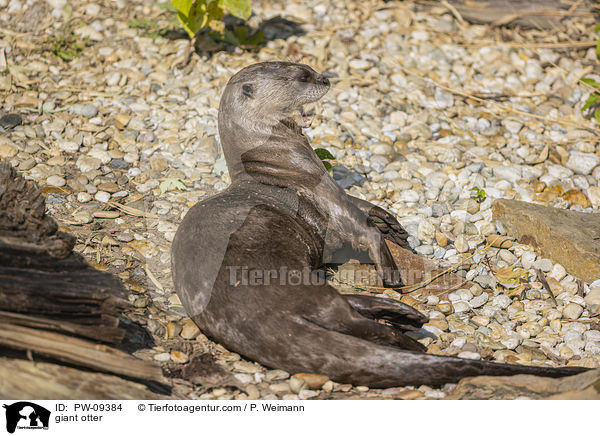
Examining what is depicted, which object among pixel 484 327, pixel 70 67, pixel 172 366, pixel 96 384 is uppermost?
pixel 70 67

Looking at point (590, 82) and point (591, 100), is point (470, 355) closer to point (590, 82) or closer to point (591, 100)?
point (591, 100)

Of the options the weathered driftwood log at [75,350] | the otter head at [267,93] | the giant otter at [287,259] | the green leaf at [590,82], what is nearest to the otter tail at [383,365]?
the giant otter at [287,259]

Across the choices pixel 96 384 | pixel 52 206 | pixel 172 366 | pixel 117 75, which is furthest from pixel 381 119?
pixel 96 384

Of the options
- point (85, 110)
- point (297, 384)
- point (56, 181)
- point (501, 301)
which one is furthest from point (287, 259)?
point (85, 110)

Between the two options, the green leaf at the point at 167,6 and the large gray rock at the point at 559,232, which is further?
the green leaf at the point at 167,6

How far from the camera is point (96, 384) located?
246cm

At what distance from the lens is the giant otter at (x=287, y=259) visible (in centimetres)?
257

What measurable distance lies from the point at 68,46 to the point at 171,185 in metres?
1.97

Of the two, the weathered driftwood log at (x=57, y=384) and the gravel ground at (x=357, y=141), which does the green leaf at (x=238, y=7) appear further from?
the weathered driftwood log at (x=57, y=384)

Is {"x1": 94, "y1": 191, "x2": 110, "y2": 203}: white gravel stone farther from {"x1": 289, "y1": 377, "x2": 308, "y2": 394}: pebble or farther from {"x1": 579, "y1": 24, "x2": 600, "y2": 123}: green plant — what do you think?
{"x1": 579, "y1": 24, "x2": 600, "y2": 123}: green plant

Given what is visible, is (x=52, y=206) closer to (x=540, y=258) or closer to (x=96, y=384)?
(x=96, y=384)

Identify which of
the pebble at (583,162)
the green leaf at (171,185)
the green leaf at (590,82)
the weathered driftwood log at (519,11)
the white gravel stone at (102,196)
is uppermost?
the weathered driftwood log at (519,11)

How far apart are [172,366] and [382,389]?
0.91 meters
